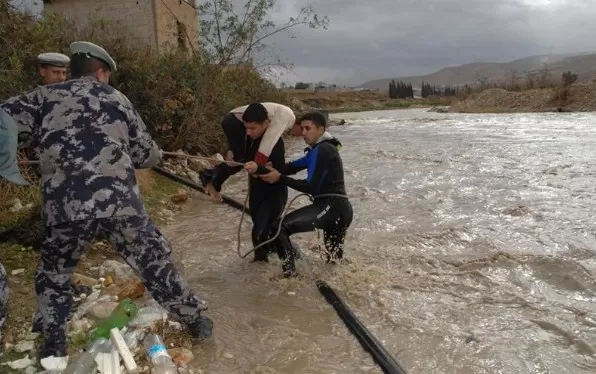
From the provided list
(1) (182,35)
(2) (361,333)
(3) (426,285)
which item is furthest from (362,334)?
(1) (182,35)

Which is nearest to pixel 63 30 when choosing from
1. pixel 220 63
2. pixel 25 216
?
pixel 220 63

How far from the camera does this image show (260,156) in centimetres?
483

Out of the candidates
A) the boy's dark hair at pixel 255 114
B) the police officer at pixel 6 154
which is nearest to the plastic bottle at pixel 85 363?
the police officer at pixel 6 154

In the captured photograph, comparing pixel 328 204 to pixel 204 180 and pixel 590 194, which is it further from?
pixel 590 194

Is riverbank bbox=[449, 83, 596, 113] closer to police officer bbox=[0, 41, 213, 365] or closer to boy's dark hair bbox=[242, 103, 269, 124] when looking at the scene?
boy's dark hair bbox=[242, 103, 269, 124]

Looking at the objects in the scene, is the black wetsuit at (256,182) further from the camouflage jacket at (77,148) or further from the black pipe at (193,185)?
the black pipe at (193,185)

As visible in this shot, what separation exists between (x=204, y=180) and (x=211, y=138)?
7266mm

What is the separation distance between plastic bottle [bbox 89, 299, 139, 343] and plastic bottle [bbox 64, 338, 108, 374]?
160 mm

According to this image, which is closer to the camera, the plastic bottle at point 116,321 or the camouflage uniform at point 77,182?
the camouflage uniform at point 77,182

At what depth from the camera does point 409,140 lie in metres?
19.7

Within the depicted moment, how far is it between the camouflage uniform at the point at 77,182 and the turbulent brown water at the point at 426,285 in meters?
1.02

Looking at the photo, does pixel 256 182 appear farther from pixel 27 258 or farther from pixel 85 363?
pixel 85 363

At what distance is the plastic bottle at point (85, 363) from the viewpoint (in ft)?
10.1

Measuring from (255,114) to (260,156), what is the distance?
43 centimetres
